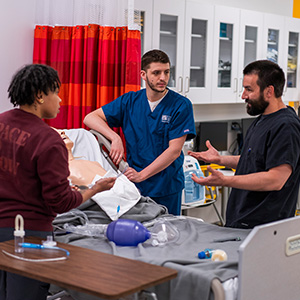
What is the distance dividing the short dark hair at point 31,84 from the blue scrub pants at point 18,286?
0.49m

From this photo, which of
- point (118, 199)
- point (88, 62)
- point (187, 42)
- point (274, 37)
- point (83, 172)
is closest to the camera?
point (118, 199)

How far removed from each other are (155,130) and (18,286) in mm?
1518

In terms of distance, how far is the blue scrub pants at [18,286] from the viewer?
194 centimetres

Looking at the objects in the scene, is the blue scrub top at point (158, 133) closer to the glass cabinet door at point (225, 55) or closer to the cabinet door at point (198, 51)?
the cabinet door at point (198, 51)

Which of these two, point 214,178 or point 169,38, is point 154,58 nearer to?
point 214,178

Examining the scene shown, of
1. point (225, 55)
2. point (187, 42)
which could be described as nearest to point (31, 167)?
point (187, 42)

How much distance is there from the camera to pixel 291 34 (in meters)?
5.80

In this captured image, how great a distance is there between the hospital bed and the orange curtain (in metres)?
1.34

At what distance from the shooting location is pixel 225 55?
5.10 metres

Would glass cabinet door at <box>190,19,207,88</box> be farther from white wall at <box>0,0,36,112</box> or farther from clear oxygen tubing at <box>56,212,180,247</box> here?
clear oxygen tubing at <box>56,212,180,247</box>

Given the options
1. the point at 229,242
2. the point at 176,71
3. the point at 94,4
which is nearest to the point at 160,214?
the point at 229,242

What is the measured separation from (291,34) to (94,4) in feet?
9.31

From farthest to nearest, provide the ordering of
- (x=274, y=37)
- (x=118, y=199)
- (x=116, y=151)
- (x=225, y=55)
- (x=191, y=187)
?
(x=274, y=37), (x=225, y=55), (x=191, y=187), (x=116, y=151), (x=118, y=199)

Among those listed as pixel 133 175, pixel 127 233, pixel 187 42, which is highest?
pixel 187 42
